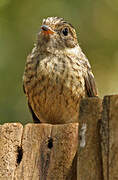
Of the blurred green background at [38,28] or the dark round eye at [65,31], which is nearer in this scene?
the dark round eye at [65,31]

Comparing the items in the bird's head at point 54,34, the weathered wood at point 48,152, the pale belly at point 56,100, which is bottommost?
the weathered wood at point 48,152

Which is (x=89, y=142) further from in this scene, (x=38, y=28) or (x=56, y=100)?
(x=38, y=28)

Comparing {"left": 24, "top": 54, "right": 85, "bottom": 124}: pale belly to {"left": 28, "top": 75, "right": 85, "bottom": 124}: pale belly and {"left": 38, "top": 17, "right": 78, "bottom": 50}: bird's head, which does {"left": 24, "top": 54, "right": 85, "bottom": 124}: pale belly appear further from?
{"left": 38, "top": 17, "right": 78, "bottom": 50}: bird's head

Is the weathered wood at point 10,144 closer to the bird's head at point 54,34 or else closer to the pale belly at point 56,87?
the pale belly at point 56,87

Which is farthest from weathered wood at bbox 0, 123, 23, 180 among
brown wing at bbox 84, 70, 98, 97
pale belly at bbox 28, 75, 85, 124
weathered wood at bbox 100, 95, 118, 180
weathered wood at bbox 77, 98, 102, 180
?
brown wing at bbox 84, 70, 98, 97

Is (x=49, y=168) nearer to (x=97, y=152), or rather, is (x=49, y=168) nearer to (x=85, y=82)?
(x=97, y=152)

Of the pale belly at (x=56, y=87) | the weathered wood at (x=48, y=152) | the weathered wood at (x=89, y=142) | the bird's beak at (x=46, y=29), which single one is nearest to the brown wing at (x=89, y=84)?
the pale belly at (x=56, y=87)

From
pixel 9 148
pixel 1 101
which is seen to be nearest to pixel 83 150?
pixel 9 148
